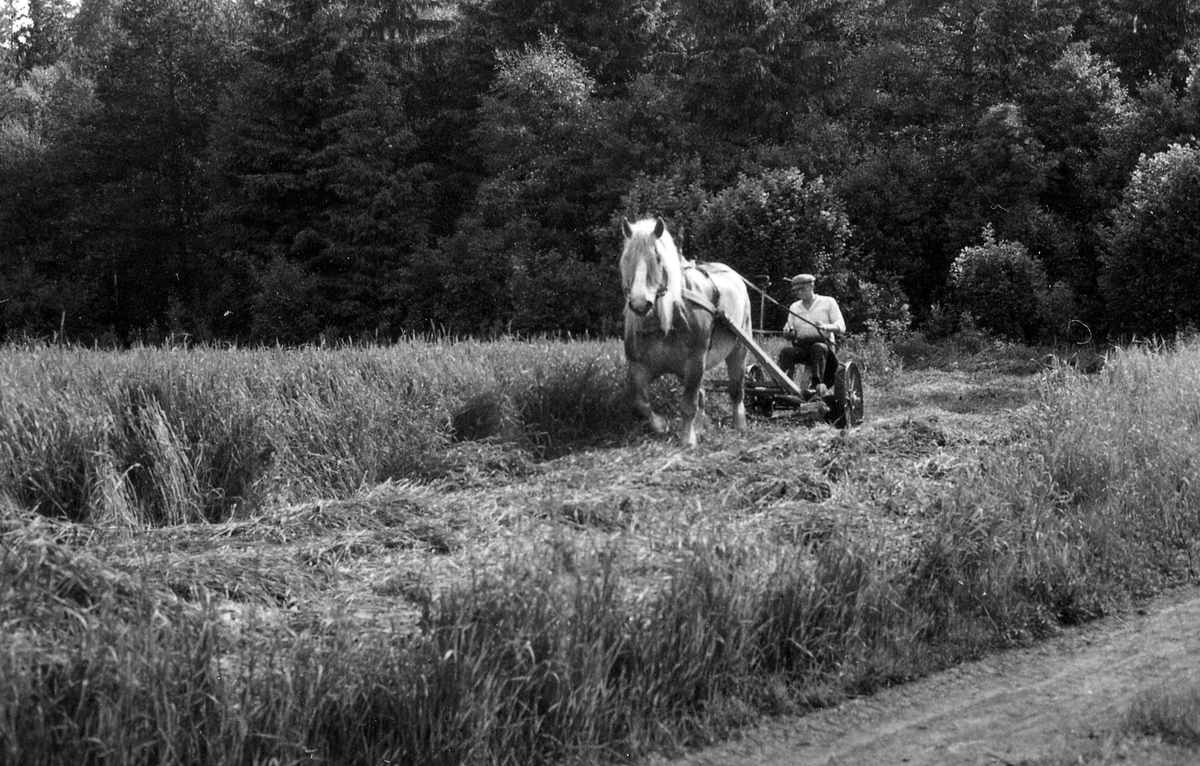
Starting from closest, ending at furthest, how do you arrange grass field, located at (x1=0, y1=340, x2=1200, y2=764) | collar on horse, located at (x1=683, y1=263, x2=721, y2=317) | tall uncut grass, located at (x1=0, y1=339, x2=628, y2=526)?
grass field, located at (x1=0, y1=340, x2=1200, y2=764), tall uncut grass, located at (x1=0, y1=339, x2=628, y2=526), collar on horse, located at (x1=683, y1=263, x2=721, y2=317)

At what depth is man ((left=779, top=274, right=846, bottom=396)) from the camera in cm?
1150

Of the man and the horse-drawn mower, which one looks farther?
the man

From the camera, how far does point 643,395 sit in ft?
34.1

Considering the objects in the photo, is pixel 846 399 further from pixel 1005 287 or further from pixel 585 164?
pixel 585 164

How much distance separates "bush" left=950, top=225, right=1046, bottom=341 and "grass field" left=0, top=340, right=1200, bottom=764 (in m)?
10.8

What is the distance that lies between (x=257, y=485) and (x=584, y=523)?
8.17ft

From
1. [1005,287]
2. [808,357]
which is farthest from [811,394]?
[1005,287]

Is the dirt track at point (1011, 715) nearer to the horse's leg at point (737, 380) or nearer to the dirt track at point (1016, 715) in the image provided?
the dirt track at point (1016, 715)

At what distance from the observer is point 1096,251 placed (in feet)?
73.2

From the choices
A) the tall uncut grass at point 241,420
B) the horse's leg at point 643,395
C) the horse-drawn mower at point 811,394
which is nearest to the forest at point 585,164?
the horse-drawn mower at point 811,394

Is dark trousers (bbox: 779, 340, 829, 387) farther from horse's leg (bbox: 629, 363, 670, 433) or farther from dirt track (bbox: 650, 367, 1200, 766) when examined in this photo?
dirt track (bbox: 650, 367, 1200, 766)

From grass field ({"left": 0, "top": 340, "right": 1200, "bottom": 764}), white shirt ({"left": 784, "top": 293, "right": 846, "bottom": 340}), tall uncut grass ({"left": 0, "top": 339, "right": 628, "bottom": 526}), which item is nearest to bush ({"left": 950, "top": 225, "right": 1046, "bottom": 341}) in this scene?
grass field ({"left": 0, "top": 340, "right": 1200, "bottom": 764})

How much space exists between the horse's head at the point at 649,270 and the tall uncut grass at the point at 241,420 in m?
1.43

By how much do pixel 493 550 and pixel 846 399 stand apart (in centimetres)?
580
